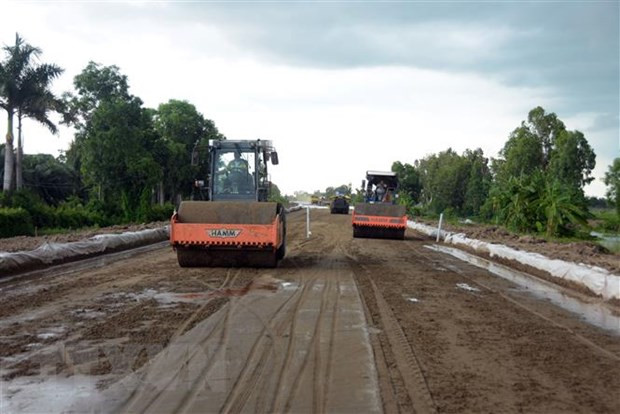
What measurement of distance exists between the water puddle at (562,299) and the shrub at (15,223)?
19.6 meters

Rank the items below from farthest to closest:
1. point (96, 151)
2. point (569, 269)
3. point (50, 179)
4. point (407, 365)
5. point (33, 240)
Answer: point (50, 179)
point (96, 151)
point (33, 240)
point (569, 269)
point (407, 365)

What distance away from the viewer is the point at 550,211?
28.0m

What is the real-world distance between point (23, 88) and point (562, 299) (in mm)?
32908

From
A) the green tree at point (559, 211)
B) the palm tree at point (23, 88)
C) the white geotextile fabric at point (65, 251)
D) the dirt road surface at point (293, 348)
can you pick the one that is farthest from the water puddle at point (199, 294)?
the palm tree at point (23, 88)

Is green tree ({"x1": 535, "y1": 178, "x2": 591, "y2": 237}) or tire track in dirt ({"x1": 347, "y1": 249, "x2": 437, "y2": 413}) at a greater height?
green tree ({"x1": 535, "y1": 178, "x2": 591, "y2": 237})

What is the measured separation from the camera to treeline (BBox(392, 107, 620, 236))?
1126 inches

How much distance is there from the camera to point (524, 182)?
31062 mm

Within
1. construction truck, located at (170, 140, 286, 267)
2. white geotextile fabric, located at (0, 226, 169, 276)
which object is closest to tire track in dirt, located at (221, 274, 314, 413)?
construction truck, located at (170, 140, 286, 267)

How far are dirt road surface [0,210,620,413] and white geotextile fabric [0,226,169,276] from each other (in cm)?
138

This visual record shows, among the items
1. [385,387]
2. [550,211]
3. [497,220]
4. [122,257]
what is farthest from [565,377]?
[497,220]

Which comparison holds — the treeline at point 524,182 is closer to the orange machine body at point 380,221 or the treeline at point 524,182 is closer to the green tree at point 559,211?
the green tree at point 559,211

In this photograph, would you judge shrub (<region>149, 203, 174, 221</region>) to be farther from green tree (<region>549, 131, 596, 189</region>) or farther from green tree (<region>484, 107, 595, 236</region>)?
green tree (<region>549, 131, 596, 189</region>)

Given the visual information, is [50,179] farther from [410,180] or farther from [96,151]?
[410,180]

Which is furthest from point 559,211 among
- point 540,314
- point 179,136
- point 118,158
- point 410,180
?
point 410,180
